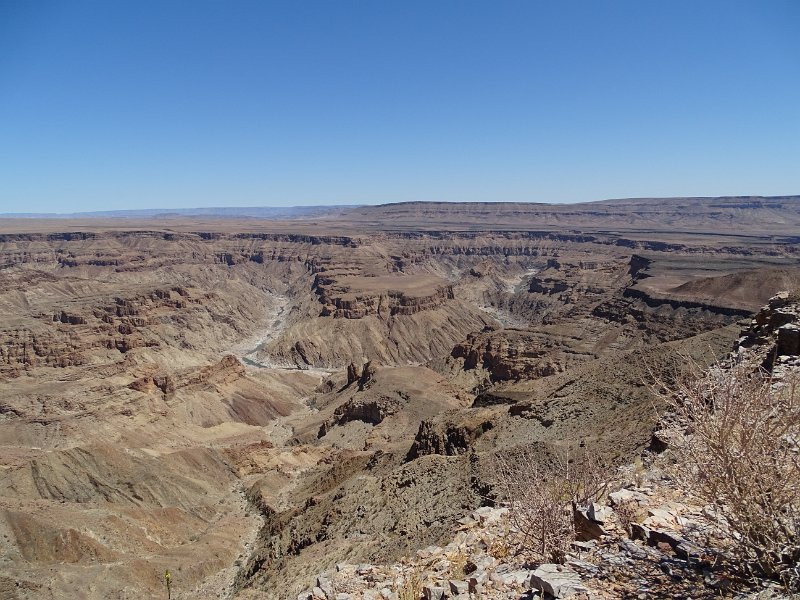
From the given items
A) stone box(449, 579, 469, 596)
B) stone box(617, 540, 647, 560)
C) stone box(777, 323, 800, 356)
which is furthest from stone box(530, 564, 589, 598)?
stone box(777, 323, 800, 356)

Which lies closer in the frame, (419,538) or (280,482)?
(419,538)

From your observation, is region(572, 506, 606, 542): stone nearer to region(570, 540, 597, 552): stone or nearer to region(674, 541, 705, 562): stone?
region(570, 540, 597, 552): stone

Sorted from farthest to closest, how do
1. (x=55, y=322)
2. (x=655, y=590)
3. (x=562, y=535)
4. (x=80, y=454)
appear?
(x=55, y=322) < (x=80, y=454) < (x=562, y=535) < (x=655, y=590)

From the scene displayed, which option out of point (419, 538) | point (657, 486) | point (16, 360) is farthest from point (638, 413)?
point (16, 360)

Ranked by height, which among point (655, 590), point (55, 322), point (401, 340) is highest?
point (655, 590)

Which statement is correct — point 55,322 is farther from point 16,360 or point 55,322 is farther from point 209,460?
point 209,460

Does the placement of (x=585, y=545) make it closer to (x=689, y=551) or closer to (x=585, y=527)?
(x=585, y=527)

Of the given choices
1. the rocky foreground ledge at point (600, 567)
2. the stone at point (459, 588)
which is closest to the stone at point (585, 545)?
the rocky foreground ledge at point (600, 567)
